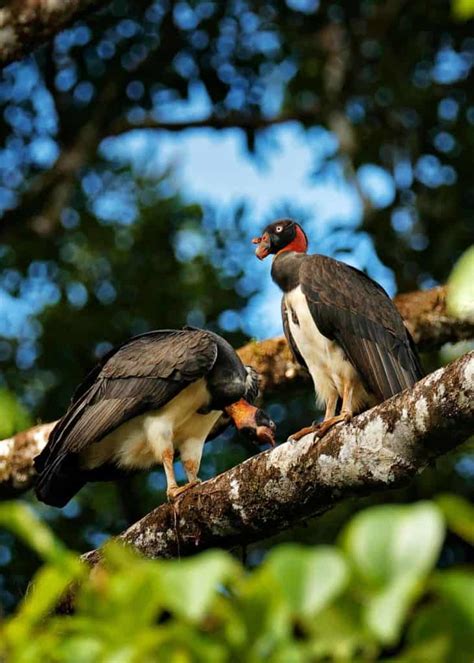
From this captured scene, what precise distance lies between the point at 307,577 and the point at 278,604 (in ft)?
0.32

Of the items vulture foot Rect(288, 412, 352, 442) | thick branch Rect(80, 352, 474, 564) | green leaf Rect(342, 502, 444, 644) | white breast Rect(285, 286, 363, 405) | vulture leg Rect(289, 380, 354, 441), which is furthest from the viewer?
white breast Rect(285, 286, 363, 405)

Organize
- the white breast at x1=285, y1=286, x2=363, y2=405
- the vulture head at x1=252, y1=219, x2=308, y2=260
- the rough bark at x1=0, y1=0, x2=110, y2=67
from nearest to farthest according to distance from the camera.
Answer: the white breast at x1=285, y1=286, x2=363, y2=405 → the rough bark at x1=0, y1=0, x2=110, y2=67 → the vulture head at x1=252, y1=219, x2=308, y2=260

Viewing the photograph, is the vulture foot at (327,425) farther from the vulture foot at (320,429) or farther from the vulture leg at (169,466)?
the vulture leg at (169,466)

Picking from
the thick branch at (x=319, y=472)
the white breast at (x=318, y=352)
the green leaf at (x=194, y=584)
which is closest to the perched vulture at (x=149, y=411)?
the white breast at (x=318, y=352)

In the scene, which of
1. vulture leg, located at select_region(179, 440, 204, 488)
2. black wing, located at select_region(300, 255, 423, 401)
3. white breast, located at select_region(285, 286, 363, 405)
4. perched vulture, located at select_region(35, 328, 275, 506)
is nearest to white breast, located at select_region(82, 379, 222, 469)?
perched vulture, located at select_region(35, 328, 275, 506)

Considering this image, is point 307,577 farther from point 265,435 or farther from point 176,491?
point 265,435

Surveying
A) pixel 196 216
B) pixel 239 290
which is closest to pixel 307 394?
pixel 239 290

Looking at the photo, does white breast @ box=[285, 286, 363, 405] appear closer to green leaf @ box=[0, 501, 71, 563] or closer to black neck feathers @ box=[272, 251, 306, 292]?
black neck feathers @ box=[272, 251, 306, 292]

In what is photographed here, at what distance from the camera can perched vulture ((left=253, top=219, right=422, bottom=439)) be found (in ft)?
20.9

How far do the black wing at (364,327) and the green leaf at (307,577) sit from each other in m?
4.28

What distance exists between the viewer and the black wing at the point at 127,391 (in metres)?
6.50

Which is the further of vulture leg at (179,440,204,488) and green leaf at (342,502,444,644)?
vulture leg at (179,440,204,488)

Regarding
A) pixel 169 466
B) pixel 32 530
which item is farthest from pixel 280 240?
pixel 32 530

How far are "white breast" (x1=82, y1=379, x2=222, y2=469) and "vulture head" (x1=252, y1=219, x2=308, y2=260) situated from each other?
41.6 inches
